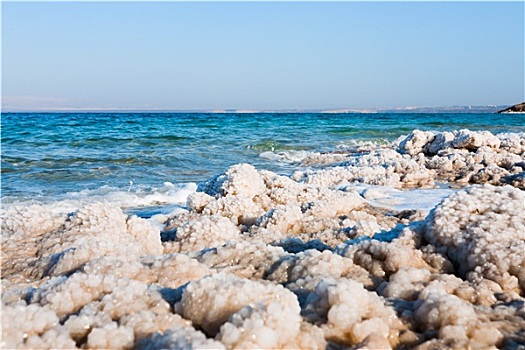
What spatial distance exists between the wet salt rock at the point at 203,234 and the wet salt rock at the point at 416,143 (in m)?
7.57

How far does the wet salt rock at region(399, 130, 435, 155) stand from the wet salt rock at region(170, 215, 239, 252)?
24.9 ft

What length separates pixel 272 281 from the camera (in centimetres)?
213

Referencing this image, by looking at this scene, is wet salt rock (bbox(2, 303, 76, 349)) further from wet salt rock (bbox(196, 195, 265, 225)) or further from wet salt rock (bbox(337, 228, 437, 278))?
wet salt rock (bbox(196, 195, 265, 225))

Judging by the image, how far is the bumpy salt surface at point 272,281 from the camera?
1442 mm

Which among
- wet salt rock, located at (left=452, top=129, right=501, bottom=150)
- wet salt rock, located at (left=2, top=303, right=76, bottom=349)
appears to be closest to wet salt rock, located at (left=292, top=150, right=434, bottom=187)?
wet salt rock, located at (left=452, top=129, right=501, bottom=150)

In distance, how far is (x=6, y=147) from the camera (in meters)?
15.9

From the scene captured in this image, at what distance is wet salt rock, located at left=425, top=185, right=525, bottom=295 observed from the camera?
6.77 ft

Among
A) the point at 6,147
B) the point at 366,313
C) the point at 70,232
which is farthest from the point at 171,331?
the point at 6,147

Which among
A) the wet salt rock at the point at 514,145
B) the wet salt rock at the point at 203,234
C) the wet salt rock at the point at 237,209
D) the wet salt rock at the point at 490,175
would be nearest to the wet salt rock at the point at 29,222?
the wet salt rock at the point at 203,234

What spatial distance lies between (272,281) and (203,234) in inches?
49.2

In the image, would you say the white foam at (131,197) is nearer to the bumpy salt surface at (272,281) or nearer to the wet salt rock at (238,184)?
the wet salt rock at (238,184)

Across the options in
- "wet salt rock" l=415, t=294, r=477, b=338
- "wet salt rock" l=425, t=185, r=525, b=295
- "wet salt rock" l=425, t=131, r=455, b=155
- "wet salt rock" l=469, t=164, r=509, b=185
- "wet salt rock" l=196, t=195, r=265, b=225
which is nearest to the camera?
"wet salt rock" l=415, t=294, r=477, b=338

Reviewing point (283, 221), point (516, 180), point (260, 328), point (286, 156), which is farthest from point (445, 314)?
point (286, 156)

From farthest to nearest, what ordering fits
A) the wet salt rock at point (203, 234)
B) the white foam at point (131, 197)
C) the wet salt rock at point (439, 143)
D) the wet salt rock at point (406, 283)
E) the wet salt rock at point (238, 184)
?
1. the wet salt rock at point (439, 143)
2. the white foam at point (131, 197)
3. the wet salt rock at point (238, 184)
4. the wet salt rock at point (203, 234)
5. the wet salt rock at point (406, 283)
